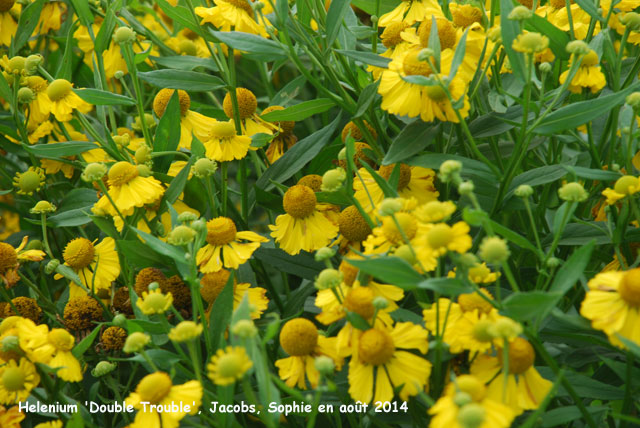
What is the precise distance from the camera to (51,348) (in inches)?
30.1

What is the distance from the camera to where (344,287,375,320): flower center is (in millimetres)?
665

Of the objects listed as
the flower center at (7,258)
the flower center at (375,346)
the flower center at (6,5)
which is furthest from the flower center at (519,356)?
the flower center at (6,5)

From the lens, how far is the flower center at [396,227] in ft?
2.23

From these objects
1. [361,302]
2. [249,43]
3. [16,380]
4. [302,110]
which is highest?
[249,43]

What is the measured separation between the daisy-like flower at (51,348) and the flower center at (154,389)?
152mm

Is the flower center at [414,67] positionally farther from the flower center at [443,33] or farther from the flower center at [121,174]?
the flower center at [121,174]

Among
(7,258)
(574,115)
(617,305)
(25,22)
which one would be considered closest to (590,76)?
(574,115)

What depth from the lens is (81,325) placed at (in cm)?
89

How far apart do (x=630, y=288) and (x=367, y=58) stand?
1.32 ft

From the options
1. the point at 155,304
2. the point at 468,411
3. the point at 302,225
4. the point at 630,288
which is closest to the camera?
the point at 468,411

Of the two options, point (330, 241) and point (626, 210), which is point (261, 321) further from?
point (626, 210)

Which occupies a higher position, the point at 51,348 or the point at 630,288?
the point at 630,288

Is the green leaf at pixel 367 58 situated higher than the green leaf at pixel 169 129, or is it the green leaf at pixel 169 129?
the green leaf at pixel 367 58

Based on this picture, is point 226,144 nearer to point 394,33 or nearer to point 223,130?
point 223,130
